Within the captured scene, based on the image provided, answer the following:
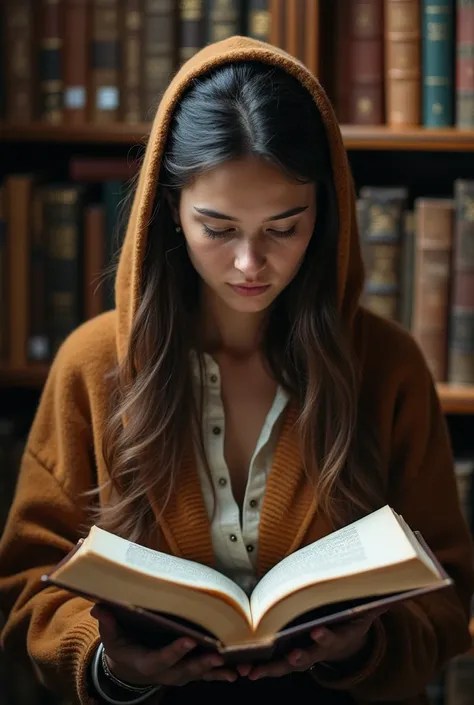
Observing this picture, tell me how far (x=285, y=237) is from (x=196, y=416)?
26cm

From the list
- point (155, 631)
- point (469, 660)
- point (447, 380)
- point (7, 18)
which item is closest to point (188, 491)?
point (155, 631)

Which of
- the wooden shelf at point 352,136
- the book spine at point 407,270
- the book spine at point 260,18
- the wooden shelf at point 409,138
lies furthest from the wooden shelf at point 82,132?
the book spine at point 407,270

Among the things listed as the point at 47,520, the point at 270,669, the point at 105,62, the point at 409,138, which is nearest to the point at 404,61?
the point at 409,138

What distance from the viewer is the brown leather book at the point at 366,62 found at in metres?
1.61

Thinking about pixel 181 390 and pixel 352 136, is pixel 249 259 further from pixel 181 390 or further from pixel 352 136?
pixel 352 136

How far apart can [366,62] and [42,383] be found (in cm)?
75

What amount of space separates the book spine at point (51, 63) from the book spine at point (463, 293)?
0.66 meters

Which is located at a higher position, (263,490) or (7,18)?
(7,18)

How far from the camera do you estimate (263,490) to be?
1.22 meters

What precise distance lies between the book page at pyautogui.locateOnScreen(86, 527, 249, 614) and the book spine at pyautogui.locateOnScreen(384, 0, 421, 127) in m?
0.91

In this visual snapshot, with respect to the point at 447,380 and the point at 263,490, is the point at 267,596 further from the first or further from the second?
the point at 447,380

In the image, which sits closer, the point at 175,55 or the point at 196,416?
the point at 196,416

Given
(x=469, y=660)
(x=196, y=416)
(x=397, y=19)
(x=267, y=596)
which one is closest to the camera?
(x=267, y=596)

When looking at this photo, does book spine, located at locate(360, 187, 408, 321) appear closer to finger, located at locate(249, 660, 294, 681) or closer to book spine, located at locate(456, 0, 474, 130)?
book spine, located at locate(456, 0, 474, 130)
